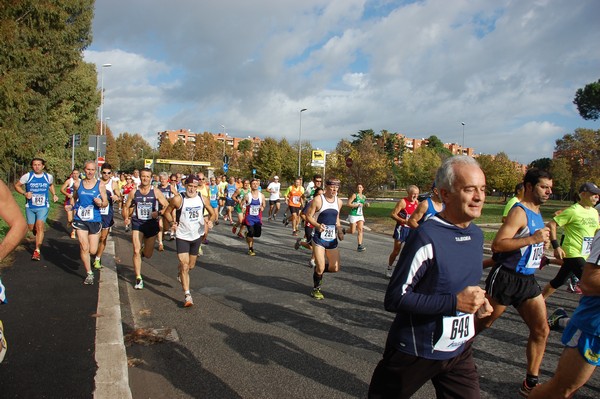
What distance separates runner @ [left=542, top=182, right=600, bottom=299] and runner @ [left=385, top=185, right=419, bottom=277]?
108 inches

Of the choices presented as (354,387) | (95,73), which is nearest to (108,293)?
(354,387)

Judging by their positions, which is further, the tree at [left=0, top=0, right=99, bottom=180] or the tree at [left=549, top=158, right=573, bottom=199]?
the tree at [left=549, top=158, right=573, bottom=199]

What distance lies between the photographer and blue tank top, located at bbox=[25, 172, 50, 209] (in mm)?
8852

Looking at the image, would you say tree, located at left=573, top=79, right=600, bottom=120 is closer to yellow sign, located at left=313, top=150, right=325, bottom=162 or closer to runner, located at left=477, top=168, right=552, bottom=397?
yellow sign, located at left=313, top=150, right=325, bottom=162

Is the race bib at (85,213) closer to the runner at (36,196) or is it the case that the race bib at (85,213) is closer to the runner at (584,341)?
the runner at (36,196)

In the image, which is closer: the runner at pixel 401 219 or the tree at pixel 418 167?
the runner at pixel 401 219

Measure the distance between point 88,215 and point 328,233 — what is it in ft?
13.6

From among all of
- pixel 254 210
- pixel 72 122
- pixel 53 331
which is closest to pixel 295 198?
pixel 254 210

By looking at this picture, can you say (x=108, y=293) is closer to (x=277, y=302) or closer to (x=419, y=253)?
(x=277, y=302)

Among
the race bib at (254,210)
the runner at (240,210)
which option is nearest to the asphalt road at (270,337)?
the race bib at (254,210)

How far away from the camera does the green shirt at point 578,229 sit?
19.2ft

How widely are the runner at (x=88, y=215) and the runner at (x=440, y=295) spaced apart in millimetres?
6143

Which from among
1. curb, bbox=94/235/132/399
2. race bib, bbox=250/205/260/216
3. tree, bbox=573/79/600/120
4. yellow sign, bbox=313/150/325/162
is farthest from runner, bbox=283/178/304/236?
tree, bbox=573/79/600/120

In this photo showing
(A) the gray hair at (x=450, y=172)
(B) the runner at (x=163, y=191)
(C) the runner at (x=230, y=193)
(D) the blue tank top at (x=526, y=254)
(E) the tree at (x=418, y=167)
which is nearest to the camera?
(A) the gray hair at (x=450, y=172)
